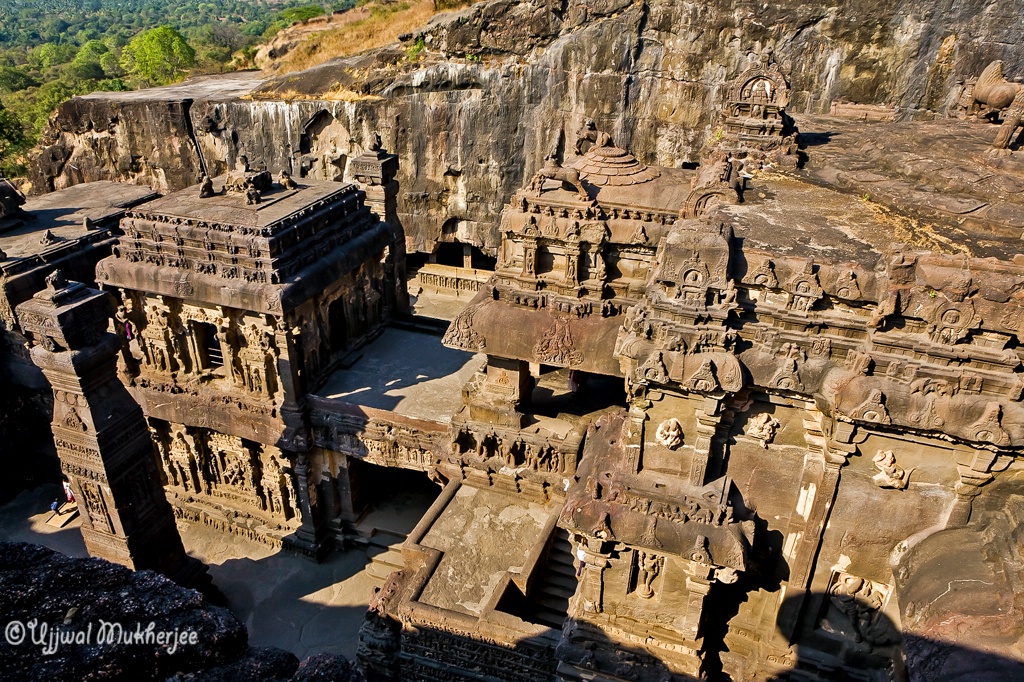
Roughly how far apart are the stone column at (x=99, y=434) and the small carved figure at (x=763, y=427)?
418 inches

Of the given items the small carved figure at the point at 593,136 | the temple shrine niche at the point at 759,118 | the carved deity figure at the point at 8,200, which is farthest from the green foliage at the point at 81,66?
the temple shrine niche at the point at 759,118

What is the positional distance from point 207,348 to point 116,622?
1307 centimetres

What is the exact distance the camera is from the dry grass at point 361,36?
33.2 m

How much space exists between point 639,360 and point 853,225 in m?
3.77

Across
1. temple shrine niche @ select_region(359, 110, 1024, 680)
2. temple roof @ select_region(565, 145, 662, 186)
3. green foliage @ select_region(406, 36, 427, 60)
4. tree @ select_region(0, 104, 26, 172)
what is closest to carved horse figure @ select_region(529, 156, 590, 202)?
temple shrine niche @ select_region(359, 110, 1024, 680)

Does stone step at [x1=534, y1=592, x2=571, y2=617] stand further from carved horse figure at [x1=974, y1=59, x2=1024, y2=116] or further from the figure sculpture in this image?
carved horse figure at [x1=974, y1=59, x2=1024, y2=116]

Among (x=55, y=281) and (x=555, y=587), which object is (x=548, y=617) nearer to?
(x=555, y=587)

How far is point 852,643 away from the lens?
366 inches

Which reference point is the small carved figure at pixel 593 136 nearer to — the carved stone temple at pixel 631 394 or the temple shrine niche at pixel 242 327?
the carved stone temple at pixel 631 394

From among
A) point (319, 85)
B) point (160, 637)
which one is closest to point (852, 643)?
point (160, 637)

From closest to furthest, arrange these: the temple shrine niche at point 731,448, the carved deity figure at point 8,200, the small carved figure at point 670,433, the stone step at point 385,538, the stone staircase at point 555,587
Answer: the temple shrine niche at point 731,448
the small carved figure at point 670,433
the stone staircase at point 555,587
the stone step at point 385,538
the carved deity figure at point 8,200

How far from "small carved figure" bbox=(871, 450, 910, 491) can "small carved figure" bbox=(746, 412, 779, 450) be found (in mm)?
1228

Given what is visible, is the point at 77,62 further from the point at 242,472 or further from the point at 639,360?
the point at 639,360

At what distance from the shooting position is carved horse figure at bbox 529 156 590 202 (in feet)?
39.9
